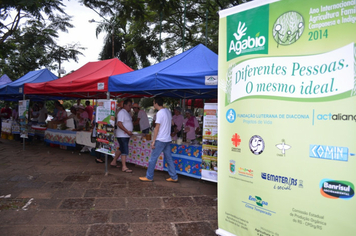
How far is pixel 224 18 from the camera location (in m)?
2.68

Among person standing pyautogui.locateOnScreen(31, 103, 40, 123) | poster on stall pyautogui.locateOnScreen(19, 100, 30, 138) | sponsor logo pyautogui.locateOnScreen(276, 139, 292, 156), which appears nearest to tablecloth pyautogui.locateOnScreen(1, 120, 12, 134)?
person standing pyautogui.locateOnScreen(31, 103, 40, 123)

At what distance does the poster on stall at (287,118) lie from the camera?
6.27 feet

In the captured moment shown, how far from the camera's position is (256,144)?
2.39 m

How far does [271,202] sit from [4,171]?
650cm

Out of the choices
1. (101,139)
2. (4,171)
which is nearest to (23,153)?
(4,171)

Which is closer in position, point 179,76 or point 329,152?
point 329,152

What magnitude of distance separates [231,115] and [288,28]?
906 millimetres

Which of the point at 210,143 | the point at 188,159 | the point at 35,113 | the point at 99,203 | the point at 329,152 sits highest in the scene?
the point at 35,113

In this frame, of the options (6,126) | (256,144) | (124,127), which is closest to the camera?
(256,144)

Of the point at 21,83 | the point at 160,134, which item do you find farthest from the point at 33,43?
the point at 160,134

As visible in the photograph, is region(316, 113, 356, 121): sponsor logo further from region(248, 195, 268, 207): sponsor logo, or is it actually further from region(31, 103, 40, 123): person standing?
region(31, 103, 40, 123): person standing

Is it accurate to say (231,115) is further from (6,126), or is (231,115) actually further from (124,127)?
(6,126)

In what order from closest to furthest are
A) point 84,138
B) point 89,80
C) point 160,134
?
1. point 160,134
2. point 89,80
3. point 84,138

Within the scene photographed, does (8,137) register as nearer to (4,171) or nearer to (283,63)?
(4,171)
